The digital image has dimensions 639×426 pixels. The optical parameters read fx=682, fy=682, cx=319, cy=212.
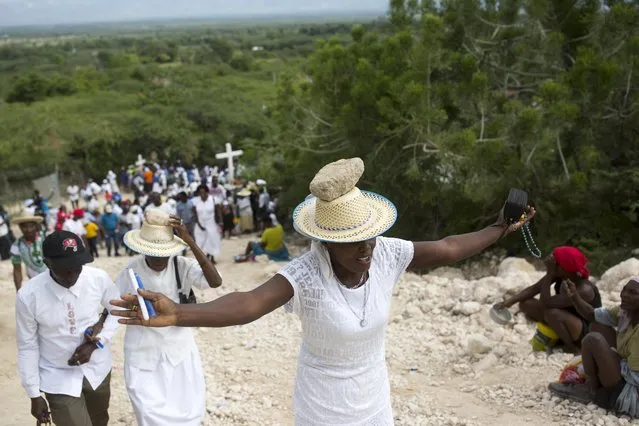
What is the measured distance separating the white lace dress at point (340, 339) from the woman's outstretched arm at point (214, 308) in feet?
0.22

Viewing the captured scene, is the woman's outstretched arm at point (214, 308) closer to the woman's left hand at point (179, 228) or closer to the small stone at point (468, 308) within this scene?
the woman's left hand at point (179, 228)

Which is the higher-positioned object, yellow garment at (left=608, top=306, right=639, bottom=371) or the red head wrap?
the red head wrap

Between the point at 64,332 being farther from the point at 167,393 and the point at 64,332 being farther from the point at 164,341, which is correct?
the point at 167,393

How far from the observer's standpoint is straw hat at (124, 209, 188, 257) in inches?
151

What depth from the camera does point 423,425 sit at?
4484mm

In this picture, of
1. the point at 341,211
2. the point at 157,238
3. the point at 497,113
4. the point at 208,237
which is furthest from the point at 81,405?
the point at 497,113

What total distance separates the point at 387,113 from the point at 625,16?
136 inches

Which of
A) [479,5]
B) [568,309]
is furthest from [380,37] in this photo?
[568,309]

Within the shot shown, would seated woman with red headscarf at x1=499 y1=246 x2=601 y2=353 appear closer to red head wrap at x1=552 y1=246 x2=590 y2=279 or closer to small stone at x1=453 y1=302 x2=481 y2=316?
red head wrap at x1=552 y1=246 x2=590 y2=279

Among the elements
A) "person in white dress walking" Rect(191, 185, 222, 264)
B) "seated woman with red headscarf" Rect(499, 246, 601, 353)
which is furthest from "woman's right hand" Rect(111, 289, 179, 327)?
"person in white dress walking" Rect(191, 185, 222, 264)

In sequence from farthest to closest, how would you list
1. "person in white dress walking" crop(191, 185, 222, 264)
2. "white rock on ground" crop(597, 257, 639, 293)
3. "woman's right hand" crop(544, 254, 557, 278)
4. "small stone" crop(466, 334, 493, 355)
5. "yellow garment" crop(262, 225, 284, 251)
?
"yellow garment" crop(262, 225, 284, 251) → "person in white dress walking" crop(191, 185, 222, 264) → "white rock on ground" crop(597, 257, 639, 293) → "small stone" crop(466, 334, 493, 355) → "woman's right hand" crop(544, 254, 557, 278)

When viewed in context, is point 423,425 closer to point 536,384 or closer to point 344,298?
point 536,384

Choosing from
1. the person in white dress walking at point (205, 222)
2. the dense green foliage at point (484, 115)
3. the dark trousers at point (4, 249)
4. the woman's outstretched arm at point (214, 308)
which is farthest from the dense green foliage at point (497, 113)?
the woman's outstretched arm at point (214, 308)

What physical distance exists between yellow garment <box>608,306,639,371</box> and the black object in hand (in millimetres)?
1521
